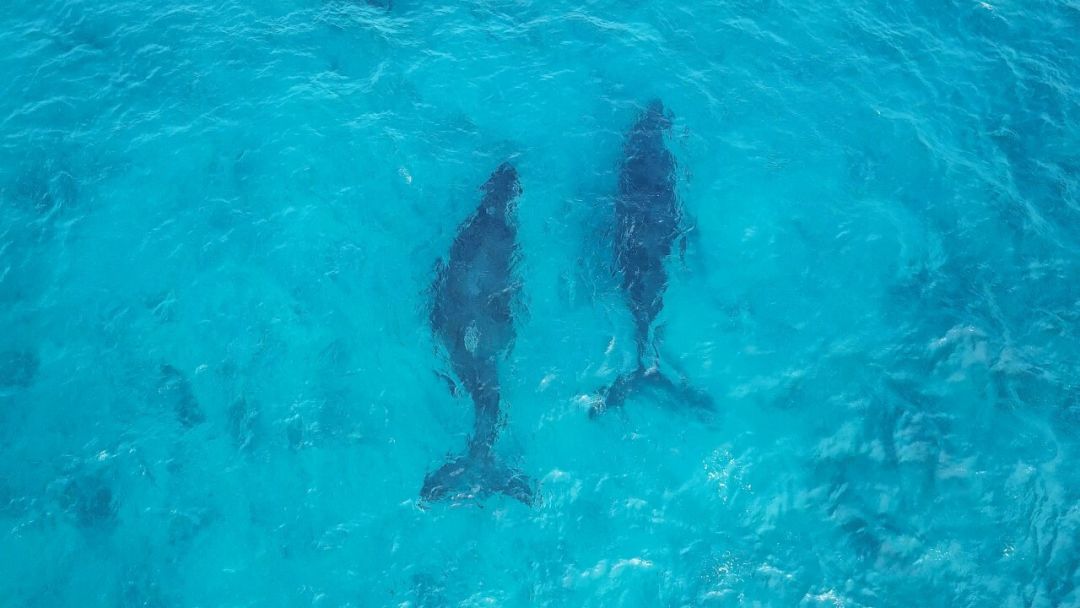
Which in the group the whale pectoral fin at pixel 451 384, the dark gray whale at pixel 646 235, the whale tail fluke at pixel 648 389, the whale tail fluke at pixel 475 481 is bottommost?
the whale tail fluke at pixel 475 481

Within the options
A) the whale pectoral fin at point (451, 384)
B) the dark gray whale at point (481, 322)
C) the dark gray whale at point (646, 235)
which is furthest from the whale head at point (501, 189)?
the whale pectoral fin at point (451, 384)

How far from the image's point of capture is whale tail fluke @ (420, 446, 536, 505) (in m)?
19.8

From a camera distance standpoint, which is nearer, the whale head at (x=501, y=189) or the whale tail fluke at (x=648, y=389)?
the whale tail fluke at (x=648, y=389)

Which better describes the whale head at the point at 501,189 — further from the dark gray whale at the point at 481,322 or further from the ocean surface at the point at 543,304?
the ocean surface at the point at 543,304

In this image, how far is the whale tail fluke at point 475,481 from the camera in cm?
1977

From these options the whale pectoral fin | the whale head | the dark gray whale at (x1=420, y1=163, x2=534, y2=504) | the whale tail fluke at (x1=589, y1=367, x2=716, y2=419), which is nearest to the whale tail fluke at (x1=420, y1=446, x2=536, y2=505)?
the dark gray whale at (x1=420, y1=163, x2=534, y2=504)

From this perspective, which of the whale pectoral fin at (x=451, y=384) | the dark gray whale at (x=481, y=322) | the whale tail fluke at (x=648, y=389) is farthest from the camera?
the whale pectoral fin at (x=451, y=384)

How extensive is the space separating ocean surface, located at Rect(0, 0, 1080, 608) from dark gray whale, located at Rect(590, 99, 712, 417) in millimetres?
505

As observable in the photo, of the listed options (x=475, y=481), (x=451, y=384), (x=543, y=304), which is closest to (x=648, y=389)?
(x=543, y=304)

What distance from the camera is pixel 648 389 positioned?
2161cm

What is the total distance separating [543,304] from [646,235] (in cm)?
488

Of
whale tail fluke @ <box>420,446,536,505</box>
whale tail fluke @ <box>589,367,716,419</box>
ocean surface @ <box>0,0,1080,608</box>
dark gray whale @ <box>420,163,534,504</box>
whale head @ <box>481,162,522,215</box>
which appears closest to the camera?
ocean surface @ <box>0,0,1080,608</box>

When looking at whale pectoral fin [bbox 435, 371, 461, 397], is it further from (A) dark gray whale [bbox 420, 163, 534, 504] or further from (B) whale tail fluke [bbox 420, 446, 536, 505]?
(B) whale tail fluke [bbox 420, 446, 536, 505]

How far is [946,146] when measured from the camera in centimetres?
2675
